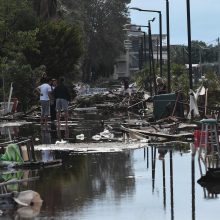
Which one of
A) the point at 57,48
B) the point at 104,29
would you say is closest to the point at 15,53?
the point at 57,48

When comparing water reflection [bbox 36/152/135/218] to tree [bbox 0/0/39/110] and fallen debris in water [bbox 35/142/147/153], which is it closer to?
fallen debris in water [bbox 35/142/147/153]

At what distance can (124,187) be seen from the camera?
12.2 m

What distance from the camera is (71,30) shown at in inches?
2303

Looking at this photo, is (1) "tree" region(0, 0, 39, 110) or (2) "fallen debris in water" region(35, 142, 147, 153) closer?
(2) "fallen debris in water" region(35, 142, 147, 153)

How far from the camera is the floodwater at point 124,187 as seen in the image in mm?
9898

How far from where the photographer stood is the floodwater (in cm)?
990

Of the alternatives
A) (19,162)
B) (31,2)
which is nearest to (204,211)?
(19,162)

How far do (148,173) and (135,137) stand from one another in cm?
804

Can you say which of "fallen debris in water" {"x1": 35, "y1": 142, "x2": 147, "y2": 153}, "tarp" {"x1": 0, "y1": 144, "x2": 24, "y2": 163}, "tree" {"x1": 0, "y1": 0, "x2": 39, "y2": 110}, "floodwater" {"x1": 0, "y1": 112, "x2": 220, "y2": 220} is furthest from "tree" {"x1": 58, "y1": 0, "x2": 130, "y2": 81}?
"tarp" {"x1": 0, "y1": 144, "x2": 24, "y2": 163}

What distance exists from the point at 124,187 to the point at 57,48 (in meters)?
44.6

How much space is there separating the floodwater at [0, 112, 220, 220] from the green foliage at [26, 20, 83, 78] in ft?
125

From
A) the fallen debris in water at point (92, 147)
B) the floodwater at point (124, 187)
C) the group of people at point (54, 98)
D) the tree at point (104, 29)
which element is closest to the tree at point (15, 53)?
the group of people at point (54, 98)

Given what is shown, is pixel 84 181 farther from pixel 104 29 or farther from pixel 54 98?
pixel 104 29

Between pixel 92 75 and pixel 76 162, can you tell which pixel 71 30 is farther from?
pixel 92 75
